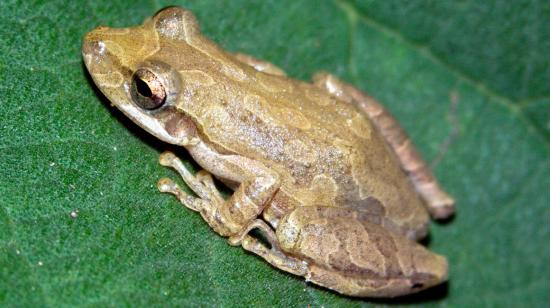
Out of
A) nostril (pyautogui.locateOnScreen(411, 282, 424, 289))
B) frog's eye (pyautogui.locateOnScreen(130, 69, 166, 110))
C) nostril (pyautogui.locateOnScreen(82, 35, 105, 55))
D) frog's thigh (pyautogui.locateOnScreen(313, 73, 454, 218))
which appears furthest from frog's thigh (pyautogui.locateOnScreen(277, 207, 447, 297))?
nostril (pyautogui.locateOnScreen(82, 35, 105, 55))

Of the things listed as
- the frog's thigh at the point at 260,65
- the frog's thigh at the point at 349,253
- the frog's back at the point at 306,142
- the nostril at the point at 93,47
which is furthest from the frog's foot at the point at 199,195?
the frog's thigh at the point at 260,65

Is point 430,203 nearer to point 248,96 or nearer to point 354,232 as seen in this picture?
point 354,232

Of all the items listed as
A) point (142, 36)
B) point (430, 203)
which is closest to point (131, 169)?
point (142, 36)

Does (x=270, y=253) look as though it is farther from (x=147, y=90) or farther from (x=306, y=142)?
(x=147, y=90)

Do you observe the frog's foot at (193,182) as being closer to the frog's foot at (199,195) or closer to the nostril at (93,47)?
the frog's foot at (199,195)

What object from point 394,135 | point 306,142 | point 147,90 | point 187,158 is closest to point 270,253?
point 306,142

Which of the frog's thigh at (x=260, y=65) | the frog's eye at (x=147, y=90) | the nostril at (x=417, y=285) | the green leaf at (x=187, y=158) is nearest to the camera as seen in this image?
the green leaf at (x=187, y=158)

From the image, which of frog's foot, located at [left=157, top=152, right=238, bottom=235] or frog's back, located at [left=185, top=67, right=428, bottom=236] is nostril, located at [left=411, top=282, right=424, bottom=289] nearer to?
frog's back, located at [left=185, top=67, right=428, bottom=236]
